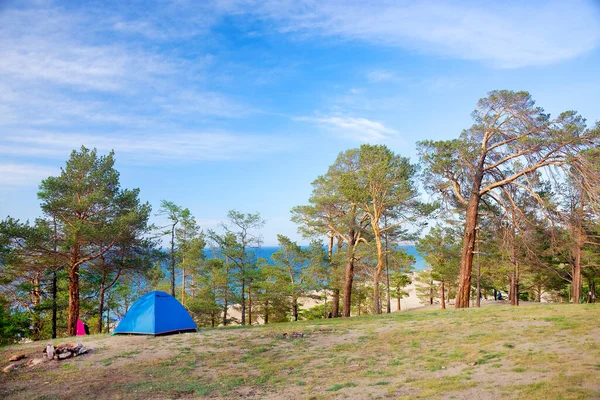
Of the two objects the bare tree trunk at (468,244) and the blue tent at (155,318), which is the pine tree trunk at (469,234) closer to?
the bare tree trunk at (468,244)

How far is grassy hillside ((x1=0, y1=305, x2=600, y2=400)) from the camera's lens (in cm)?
695

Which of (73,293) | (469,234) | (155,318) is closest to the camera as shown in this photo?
(155,318)

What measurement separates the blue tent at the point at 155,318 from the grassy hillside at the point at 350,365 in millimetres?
667

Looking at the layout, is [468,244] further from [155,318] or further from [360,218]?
[155,318]

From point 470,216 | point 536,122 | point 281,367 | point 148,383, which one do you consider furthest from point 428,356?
point 536,122

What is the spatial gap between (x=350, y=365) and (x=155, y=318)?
8842 mm

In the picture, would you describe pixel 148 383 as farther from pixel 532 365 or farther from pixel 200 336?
pixel 532 365

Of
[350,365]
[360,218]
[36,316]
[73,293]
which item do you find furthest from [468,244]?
[36,316]

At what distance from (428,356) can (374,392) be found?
318 centimetres

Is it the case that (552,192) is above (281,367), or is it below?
above

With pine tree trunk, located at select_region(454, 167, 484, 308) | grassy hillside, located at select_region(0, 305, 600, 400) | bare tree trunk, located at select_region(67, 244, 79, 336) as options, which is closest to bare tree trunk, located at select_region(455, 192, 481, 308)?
pine tree trunk, located at select_region(454, 167, 484, 308)

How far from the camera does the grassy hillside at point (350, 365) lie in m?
6.95

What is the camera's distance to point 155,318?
48.7ft

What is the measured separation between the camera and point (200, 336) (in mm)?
14711
